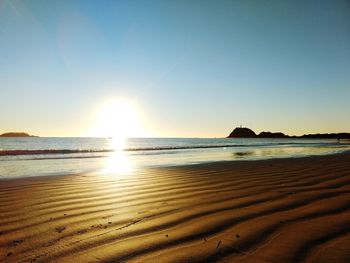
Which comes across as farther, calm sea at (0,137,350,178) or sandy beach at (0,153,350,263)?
calm sea at (0,137,350,178)

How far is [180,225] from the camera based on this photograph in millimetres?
2959

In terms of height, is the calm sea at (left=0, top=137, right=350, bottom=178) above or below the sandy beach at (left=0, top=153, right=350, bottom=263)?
above

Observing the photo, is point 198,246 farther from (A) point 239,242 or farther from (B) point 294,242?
(B) point 294,242

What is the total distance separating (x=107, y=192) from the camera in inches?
200

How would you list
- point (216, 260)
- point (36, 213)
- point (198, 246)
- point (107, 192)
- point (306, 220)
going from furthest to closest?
point (107, 192) < point (36, 213) < point (306, 220) < point (198, 246) < point (216, 260)

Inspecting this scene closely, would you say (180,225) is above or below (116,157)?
below

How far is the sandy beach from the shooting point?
2.22 metres

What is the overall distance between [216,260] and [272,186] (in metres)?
3.59

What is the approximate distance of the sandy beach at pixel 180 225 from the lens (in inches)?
87.5

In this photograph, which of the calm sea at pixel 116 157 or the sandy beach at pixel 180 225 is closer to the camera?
the sandy beach at pixel 180 225

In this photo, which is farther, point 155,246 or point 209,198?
point 209,198

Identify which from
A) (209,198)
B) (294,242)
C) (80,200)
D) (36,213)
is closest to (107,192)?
(80,200)

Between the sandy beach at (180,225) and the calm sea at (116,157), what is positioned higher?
the calm sea at (116,157)

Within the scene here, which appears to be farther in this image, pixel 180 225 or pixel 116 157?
pixel 116 157
